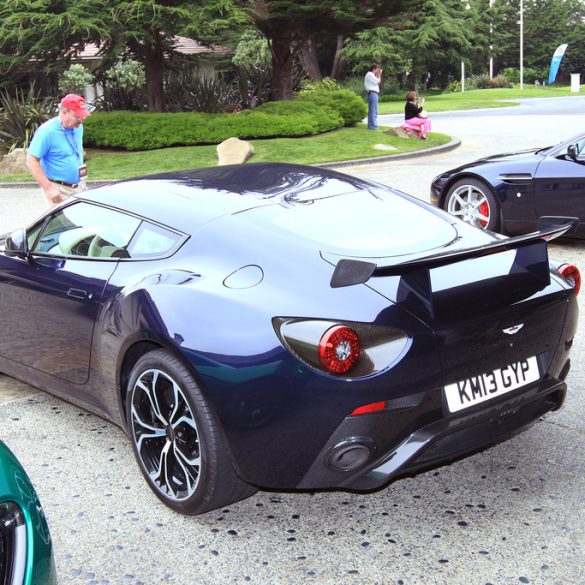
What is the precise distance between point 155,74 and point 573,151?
51.7 ft

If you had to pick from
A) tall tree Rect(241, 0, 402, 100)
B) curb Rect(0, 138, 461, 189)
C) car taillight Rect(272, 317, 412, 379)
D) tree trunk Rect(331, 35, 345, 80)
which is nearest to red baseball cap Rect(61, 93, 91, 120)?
car taillight Rect(272, 317, 412, 379)

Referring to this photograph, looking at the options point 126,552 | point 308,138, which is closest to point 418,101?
point 308,138

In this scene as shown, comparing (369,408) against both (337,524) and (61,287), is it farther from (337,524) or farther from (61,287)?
(61,287)

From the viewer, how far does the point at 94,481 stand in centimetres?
427

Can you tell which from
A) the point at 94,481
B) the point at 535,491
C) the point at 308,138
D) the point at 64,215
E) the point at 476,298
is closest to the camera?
the point at 476,298

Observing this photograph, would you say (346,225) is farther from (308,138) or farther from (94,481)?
(308,138)

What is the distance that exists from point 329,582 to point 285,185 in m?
2.02

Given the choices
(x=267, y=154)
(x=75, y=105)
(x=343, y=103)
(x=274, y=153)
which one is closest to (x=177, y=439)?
(x=75, y=105)

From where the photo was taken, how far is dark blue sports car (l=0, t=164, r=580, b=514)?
3365 mm

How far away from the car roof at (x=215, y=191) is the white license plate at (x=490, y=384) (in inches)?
50.6

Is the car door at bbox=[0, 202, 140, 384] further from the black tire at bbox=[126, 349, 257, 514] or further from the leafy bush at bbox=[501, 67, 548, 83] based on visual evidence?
the leafy bush at bbox=[501, 67, 548, 83]

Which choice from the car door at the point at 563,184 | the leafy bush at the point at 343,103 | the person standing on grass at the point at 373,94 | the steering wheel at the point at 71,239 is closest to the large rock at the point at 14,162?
the leafy bush at the point at 343,103

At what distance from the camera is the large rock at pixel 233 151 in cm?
1961

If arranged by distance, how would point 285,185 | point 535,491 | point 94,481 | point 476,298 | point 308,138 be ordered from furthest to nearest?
1. point 308,138
2. point 285,185
3. point 94,481
4. point 535,491
5. point 476,298
